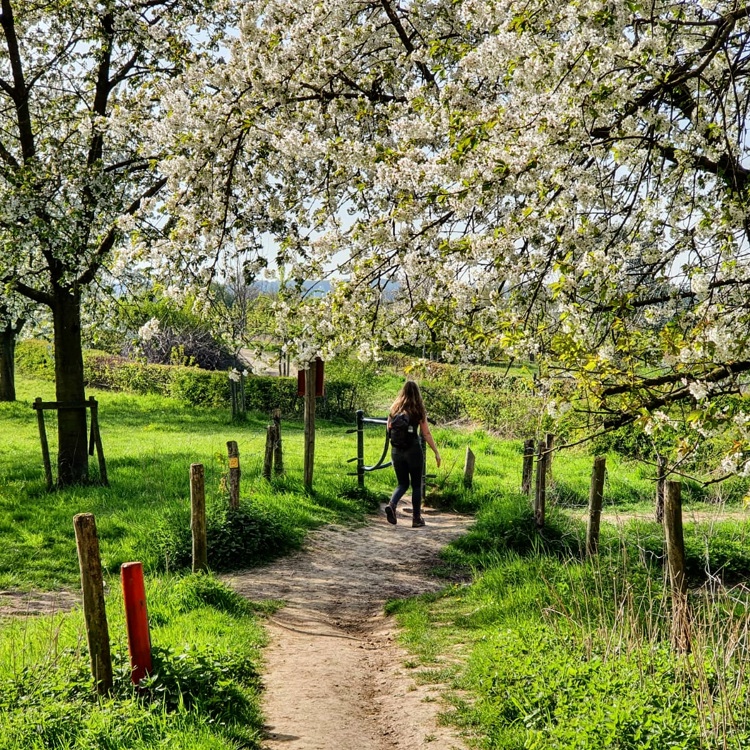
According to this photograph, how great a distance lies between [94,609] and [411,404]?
6.27 metres

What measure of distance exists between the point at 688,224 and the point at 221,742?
4626mm

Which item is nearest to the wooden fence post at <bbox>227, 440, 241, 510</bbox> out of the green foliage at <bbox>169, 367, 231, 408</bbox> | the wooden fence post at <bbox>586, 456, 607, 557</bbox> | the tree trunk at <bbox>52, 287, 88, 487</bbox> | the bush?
the wooden fence post at <bbox>586, 456, 607, 557</bbox>

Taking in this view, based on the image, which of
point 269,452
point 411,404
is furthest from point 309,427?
point 411,404

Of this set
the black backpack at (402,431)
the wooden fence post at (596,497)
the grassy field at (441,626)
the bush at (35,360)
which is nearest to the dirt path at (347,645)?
the grassy field at (441,626)

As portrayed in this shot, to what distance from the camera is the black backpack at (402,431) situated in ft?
33.9

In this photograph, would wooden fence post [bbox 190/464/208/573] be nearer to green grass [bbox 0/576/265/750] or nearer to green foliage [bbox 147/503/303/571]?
green foliage [bbox 147/503/303/571]

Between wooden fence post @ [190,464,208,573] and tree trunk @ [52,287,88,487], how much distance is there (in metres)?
5.39

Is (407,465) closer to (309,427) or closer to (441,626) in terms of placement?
(309,427)

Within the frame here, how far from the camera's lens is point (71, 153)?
11109 mm

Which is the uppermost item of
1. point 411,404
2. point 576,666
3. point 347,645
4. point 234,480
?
point 411,404

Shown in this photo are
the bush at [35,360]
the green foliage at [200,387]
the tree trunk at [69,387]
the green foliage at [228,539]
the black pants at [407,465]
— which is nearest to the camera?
the green foliage at [228,539]

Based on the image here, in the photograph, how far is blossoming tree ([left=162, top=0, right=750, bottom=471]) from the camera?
4.72 metres

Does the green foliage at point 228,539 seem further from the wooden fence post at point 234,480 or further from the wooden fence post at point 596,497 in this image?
the wooden fence post at point 596,497

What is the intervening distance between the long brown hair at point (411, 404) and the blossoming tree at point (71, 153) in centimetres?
425
